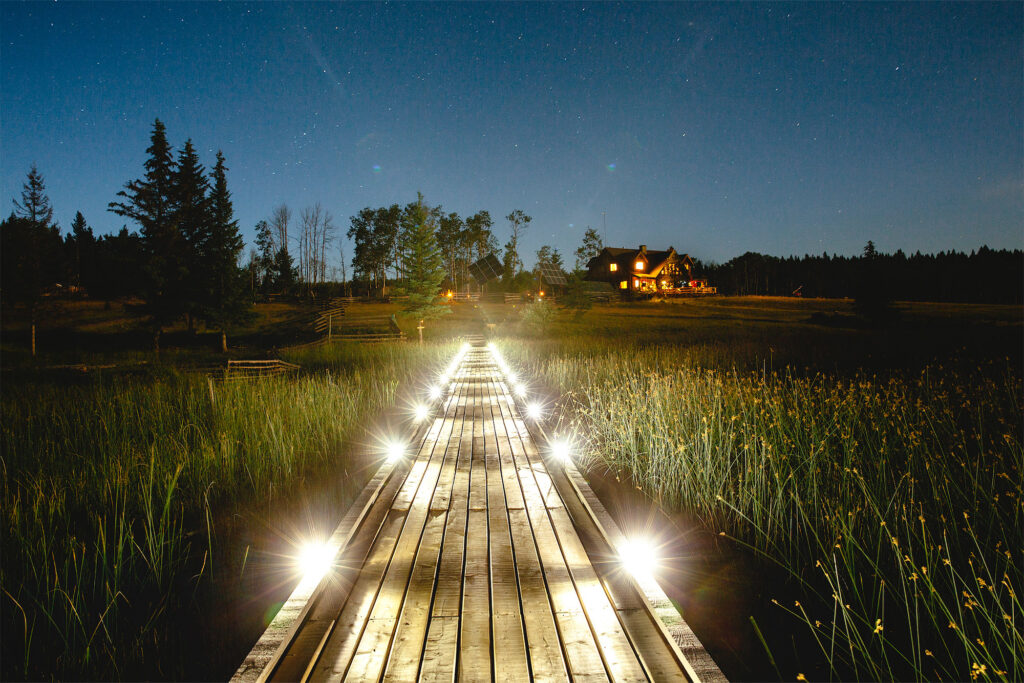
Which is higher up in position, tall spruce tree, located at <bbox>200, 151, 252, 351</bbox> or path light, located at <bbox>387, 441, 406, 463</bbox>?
tall spruce tree, located at <bbox>200, 151, 252, 351</bbox>

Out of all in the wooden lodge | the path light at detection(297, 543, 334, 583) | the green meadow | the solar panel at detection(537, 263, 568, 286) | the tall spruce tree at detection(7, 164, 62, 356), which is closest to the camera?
the green meadow

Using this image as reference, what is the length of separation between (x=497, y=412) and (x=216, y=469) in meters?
4.13

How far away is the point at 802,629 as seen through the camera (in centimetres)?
238

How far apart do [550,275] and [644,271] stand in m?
13.8

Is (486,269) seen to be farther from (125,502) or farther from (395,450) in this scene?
(125,502)

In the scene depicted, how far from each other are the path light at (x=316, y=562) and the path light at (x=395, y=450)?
189cm

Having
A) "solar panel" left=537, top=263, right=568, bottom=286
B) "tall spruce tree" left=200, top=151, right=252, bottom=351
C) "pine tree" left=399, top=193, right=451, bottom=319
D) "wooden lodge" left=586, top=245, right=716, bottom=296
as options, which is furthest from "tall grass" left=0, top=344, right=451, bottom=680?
"wooden lodge" left=586, top=245, right=716, bottom=296

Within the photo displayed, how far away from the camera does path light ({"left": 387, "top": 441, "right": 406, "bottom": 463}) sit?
4.91 metres

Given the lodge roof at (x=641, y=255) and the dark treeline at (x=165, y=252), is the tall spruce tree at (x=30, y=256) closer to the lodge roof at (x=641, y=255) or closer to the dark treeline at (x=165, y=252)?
the dark treeline at (x=165, y=252)

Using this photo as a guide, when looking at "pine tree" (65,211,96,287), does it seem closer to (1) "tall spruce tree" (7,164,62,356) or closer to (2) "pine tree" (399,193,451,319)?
(1) "tall spruce tree" (7,164,62,356)

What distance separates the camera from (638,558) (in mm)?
2699

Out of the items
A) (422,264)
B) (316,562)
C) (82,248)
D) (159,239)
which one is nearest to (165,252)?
(159,239)

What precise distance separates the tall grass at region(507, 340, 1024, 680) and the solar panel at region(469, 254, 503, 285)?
47215 mm

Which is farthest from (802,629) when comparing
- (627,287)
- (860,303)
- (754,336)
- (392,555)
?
(627,287)
